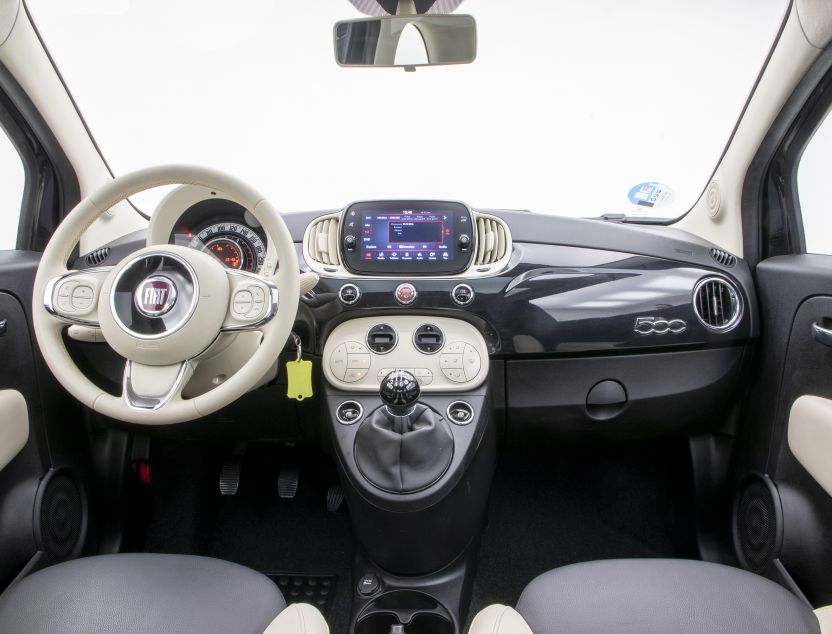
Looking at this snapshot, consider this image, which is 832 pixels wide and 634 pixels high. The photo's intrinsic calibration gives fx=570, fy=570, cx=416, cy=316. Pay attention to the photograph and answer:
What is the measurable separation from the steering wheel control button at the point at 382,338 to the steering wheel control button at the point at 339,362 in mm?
71

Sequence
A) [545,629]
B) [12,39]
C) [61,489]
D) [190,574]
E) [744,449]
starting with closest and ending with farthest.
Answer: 1. [545,629]
2. [190,574]
3. [12,39]
4. [61,489]
5. [744,449]

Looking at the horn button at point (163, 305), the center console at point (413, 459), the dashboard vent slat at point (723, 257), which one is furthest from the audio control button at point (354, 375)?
the dashboard vent slat at point (723, 257)

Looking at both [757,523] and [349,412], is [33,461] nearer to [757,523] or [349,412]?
[349,412]

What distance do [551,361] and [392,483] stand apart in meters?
0.58

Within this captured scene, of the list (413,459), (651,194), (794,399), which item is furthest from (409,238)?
(794,399)

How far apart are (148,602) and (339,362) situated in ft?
2.31

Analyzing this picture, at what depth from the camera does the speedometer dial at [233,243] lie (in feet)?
5.04

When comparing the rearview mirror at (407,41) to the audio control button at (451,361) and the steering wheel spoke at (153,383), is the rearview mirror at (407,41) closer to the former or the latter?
the audio control button at (451,361)

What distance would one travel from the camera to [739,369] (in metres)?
1.65

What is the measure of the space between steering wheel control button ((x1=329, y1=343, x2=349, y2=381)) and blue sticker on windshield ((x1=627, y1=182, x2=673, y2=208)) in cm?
114

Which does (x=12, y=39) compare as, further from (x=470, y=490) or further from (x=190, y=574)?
(x=470, y=490)

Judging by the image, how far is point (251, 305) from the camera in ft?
3.64

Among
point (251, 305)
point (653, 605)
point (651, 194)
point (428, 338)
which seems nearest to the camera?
point (653, 605)

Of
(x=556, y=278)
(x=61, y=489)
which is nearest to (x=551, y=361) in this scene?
(x=556, y=278)
